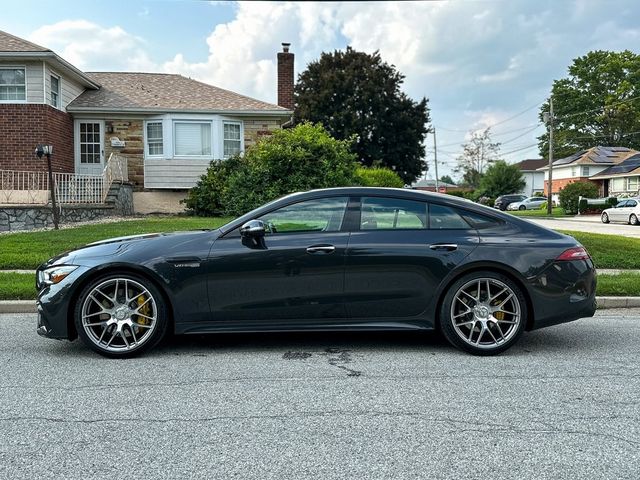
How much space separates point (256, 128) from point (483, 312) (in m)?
18.0

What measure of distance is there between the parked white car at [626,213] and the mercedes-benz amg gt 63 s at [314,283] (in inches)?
1055

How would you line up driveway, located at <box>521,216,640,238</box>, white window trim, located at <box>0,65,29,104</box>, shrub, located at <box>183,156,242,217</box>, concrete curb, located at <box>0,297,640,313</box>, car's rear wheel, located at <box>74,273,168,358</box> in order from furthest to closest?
driveway, located at <box>521,216,640,238</box> → shrub, located at <box>183,156,242,217</box> → white window trim, located at <box>0,65,29,104</box> → concrete curb, located at <box>0,297,640,313</box> → car's rear wheel, located at <box>74,273,168,358</box>

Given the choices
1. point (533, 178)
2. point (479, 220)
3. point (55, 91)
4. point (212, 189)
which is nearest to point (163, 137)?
point (212, 189)

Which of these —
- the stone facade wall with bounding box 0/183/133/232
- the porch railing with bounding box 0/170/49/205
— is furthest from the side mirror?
the porch railing with bounding box 0/170/49/205

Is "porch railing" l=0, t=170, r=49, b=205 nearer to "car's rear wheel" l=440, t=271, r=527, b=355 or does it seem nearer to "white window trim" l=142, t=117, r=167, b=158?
"white window trim" l=142, t=117, r=167, b=158

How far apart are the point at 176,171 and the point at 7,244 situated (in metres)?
10.1

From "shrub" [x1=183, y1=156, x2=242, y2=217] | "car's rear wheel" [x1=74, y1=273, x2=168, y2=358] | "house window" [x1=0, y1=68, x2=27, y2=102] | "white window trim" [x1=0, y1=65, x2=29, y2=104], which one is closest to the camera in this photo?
"car's rear wheel" [x1=74, y1=273, x2=168, y2=358]

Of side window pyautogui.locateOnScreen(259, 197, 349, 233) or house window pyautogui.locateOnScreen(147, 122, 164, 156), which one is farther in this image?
house window pyautogui.locateOnScreen(147, 122, 164, 156)

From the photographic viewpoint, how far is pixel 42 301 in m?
5.16

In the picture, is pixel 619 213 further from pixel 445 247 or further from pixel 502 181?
pixel 502 181

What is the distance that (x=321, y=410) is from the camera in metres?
3.92

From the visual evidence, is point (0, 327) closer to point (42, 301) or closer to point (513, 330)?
point (42, 301)

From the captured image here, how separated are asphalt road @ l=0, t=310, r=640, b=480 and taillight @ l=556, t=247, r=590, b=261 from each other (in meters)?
0.87

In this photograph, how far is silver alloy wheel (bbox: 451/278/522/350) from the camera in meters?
5.25
